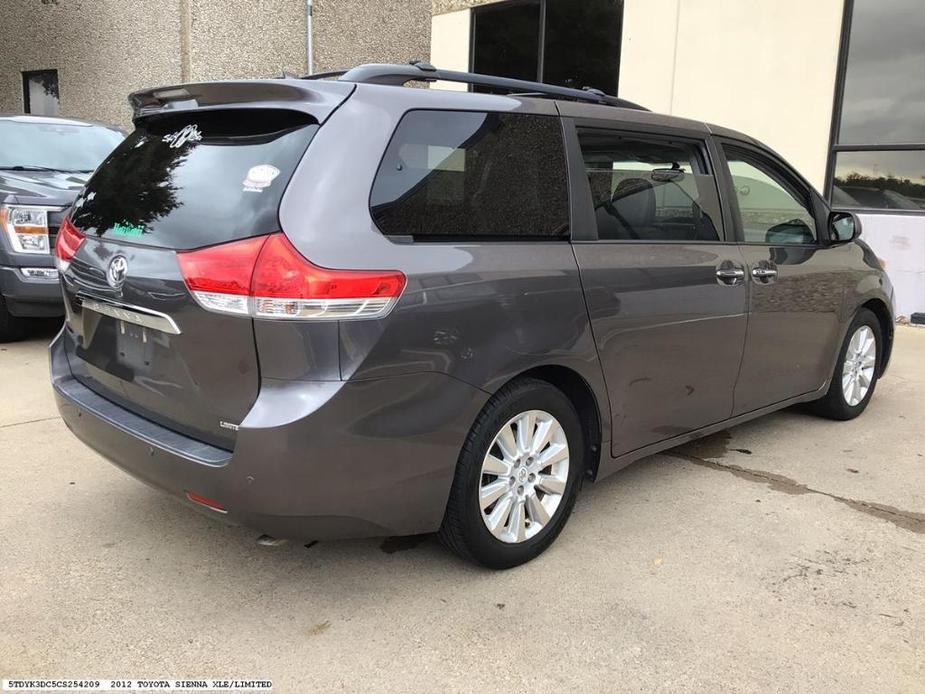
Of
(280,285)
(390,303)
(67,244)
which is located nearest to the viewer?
(280,285)

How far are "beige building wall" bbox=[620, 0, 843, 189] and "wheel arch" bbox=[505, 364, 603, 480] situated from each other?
642cm

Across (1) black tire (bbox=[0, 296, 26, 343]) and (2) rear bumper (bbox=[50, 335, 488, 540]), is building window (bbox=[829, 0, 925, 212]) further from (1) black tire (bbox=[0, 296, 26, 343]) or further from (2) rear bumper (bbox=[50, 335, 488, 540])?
(1) black tire (bbox=[0, 296, 26, 343])

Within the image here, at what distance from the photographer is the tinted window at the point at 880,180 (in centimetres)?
797

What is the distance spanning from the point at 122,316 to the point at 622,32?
27.6ft

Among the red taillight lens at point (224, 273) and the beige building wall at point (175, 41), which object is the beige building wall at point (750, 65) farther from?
the red taillight lens at point (224, 273)

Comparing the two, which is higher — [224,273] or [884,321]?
[224,273]

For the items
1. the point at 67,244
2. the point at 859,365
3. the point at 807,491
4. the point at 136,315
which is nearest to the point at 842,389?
the point at 859,365

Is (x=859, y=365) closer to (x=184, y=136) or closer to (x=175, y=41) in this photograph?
(x=184, y=136)

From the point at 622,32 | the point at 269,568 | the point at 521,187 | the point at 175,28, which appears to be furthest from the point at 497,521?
the point at 175,28

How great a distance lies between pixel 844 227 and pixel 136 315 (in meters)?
3.93

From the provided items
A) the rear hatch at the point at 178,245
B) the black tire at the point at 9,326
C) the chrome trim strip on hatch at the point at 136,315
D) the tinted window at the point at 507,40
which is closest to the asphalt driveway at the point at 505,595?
the rear hatch at the point at 178,245

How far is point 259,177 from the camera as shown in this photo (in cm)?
238

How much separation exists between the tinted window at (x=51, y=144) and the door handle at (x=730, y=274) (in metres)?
5.57

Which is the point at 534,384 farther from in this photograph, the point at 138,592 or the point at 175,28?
the point at 175,28
